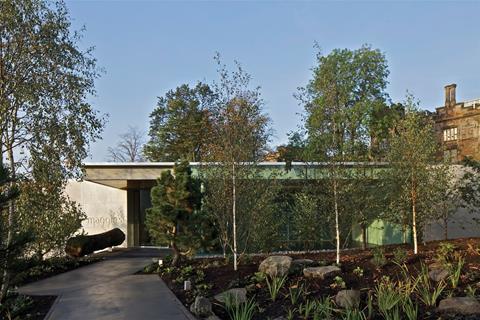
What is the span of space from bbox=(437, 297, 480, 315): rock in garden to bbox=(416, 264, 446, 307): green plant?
0.57 feet

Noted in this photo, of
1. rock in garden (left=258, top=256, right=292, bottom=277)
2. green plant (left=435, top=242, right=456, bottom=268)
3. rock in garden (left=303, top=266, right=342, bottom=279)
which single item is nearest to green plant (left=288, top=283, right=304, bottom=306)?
rock in garden (left=303, top=266, right=342, bottom=279)

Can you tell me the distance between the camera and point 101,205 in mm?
25484

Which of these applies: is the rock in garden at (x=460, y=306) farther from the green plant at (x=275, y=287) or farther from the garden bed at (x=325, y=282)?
the green plant at (x=275, y=287)

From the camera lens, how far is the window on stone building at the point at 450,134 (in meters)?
43.8

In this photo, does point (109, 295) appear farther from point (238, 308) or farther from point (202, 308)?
point (238, 308)

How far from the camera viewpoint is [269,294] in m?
8.38

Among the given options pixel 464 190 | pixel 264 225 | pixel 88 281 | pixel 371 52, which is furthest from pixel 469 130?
pixel 88 281

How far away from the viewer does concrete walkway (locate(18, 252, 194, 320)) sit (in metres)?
8.05

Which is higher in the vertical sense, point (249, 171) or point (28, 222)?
point (249, 171)

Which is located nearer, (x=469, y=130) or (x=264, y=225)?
(x=264, y=225)

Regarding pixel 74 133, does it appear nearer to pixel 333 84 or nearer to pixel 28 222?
pixel 28 222

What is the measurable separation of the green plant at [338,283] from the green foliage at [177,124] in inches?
1212

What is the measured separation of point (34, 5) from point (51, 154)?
2.95 metres

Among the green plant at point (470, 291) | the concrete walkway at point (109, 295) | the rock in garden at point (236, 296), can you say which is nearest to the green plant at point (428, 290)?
the green plant at point (470, 291)
